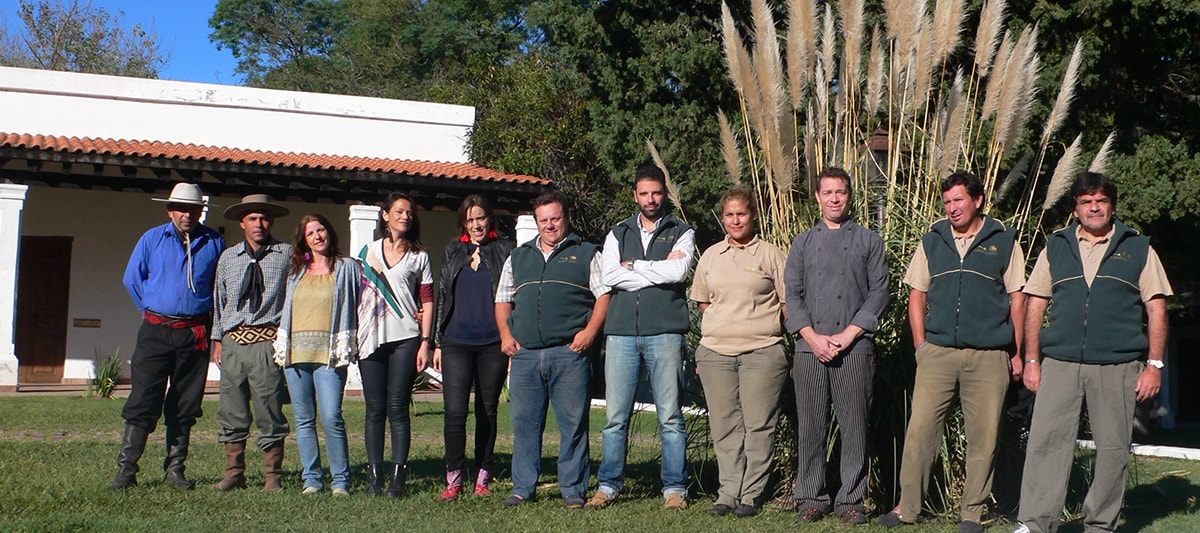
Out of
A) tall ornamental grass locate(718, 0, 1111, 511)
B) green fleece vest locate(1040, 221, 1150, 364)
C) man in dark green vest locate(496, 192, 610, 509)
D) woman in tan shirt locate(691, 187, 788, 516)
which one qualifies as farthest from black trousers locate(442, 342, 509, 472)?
green fleece vest locate(1040, 221, 1150, 364)

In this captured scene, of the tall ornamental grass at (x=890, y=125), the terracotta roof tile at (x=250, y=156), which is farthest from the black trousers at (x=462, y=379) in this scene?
the terracotta roof tile at (x=250, y=156)

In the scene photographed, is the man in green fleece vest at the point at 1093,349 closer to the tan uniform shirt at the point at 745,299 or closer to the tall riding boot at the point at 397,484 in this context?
the tan uniform shirt at the point at 745,299

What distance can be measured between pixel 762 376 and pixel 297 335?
259 cm

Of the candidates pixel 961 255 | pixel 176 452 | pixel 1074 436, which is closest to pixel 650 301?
pixel 961 255

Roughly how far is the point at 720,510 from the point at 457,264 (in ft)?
6.78

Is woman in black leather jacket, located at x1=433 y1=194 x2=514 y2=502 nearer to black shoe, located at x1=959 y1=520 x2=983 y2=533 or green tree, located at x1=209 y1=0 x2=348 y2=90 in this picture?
black shoe, located at x1=959 y1=520 x2=983 y2=533

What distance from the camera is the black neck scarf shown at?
21.7 feet

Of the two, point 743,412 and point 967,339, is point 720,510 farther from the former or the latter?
point 967,339

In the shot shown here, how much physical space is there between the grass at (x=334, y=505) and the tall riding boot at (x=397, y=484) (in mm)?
75

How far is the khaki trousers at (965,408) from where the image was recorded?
562 cm

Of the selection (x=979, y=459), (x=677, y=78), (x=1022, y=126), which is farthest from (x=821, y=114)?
(x=677, y=78)

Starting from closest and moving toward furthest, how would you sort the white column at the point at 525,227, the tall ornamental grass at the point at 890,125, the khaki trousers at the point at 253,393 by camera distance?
the tall ornamental grass at the point at 890,125 < the khaki trousers at the point at 253,393 < the white column at the point at 525,227

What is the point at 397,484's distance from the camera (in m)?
6.53

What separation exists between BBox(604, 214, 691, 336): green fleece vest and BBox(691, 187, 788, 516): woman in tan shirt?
18 centimetres
